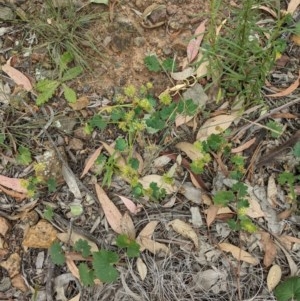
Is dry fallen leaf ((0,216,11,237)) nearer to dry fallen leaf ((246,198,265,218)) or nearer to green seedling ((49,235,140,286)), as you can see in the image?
green seedling ((49,235,140,286))

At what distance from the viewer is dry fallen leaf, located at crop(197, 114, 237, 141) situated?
7.30ft

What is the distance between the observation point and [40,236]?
2.12 meters

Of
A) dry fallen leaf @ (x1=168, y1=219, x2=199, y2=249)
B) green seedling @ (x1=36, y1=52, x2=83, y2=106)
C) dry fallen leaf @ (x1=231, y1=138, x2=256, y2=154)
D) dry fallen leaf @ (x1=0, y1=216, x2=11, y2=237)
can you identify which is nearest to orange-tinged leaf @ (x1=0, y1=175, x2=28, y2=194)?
dry fallen leaf @ (x1=0, y1=216, x2=11, y2=237)

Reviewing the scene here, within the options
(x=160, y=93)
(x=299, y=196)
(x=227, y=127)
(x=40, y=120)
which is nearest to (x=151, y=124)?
(x=160, y=93)

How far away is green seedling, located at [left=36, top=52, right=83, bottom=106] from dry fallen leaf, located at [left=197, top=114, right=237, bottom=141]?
56 centimetres

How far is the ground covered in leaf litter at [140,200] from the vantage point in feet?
6.89

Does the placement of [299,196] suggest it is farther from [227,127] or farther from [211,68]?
[211,68]

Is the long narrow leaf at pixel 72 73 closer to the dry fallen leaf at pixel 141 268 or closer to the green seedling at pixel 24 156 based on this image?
the green seedling at pixel 24 156

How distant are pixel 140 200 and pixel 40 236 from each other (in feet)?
1.40

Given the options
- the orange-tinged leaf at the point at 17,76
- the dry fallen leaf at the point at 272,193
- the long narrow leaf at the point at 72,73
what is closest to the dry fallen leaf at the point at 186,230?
the dry fallen leaf at the point at 272,193

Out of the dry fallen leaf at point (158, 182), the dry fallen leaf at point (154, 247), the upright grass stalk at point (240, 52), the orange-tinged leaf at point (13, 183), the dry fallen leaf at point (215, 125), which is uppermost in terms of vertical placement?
the upright grass stalk at point (240, 52)

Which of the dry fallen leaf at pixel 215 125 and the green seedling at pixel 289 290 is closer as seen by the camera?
the green seedling at pixel 289 290

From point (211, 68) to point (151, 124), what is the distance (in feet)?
1.13

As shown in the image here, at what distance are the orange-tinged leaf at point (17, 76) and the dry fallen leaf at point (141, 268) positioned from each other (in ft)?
2.85
